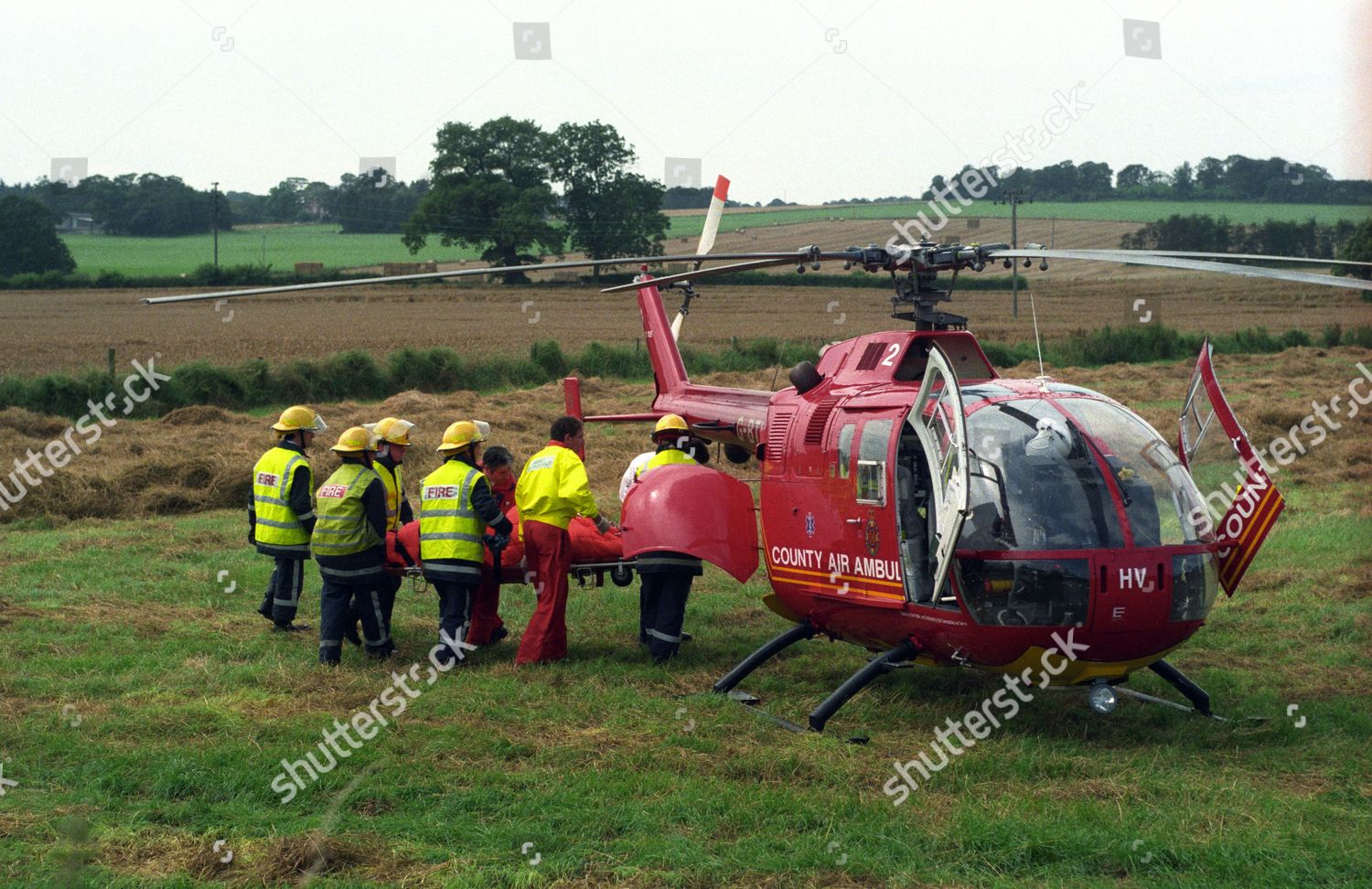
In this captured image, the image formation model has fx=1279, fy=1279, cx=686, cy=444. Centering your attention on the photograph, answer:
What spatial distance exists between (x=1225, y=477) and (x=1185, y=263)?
245cm

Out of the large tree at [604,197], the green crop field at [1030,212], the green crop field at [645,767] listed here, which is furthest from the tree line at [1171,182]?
the green crop field at [645,767]

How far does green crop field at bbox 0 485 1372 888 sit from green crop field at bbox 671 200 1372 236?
43569 millimetres

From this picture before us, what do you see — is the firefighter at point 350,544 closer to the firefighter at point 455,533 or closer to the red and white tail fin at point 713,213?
the firefighter at point 455,533

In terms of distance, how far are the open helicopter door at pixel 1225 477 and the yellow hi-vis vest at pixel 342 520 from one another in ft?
19.3

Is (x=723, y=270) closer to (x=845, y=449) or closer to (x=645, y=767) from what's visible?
A: (x=845, y=449)

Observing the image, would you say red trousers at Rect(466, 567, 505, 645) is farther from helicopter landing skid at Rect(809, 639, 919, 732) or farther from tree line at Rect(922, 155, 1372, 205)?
tree line at Rect(922, 155, 1372, 205)

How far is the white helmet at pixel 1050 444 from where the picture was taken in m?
7.36

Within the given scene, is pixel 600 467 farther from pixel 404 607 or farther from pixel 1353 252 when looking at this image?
pixel 1353 252

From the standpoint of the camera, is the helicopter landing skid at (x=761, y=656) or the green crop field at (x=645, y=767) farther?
the helicopter landing skid at (x=761, y=656)

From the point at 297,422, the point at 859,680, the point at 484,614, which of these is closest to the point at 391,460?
the point at 297,422

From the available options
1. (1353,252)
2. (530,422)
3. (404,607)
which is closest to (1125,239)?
(1353,252)

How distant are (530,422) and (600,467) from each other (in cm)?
307

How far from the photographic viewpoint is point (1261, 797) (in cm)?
660

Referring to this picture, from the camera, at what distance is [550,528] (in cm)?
970
